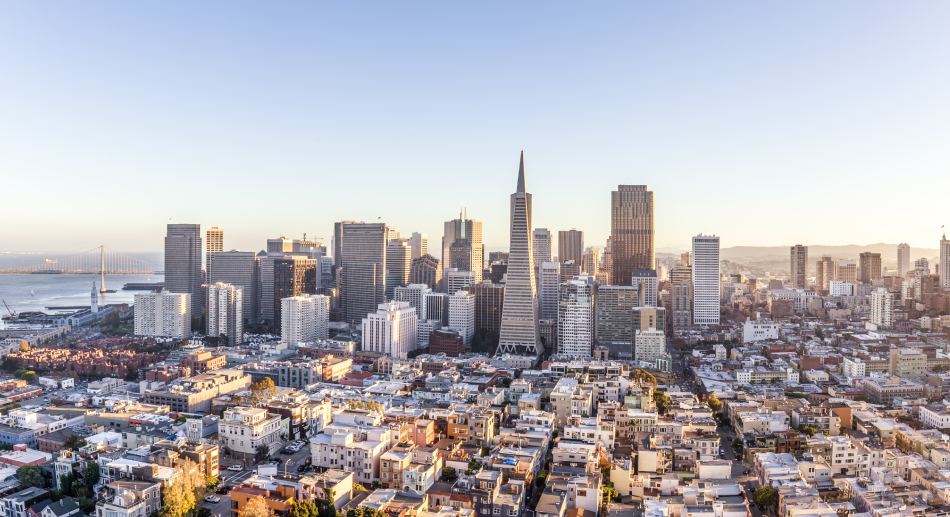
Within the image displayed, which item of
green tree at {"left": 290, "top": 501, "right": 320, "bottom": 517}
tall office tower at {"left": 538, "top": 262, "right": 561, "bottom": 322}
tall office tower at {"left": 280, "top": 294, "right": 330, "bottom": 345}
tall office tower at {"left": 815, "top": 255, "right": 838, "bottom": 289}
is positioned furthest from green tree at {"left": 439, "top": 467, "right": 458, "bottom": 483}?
tall office tower at {"left": 815, "top": 255, "right": 838, "bottom": 289}

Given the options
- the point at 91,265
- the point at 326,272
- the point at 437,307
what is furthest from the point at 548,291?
the point at 91,265

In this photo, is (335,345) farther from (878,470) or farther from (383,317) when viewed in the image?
(878,470)

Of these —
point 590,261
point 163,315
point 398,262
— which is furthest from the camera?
point 590,261

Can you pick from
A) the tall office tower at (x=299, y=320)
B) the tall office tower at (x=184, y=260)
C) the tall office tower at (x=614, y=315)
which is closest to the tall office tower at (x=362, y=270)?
the tall office tower at (x=299, y=320)

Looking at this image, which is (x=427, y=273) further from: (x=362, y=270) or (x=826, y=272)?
(x=826, y=272)

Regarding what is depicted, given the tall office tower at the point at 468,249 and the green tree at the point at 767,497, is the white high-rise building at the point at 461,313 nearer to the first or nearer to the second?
the tall office tower at the point at 468,249

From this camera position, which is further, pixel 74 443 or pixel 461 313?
pixel 461 313

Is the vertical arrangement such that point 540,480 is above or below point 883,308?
below
